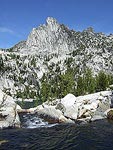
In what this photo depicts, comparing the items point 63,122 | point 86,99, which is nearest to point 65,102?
point 86,99

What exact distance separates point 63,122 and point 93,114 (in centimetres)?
1236

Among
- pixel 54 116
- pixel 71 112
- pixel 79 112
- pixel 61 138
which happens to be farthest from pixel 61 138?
pixel 71 112

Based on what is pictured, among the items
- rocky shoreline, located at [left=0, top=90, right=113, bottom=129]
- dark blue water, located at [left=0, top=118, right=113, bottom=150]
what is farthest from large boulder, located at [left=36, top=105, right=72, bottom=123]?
dark blue water, located at [left=0, top=118, right=113, bottom=150]

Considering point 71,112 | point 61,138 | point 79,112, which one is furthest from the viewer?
point 71,112

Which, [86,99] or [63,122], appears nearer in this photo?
[63,122]

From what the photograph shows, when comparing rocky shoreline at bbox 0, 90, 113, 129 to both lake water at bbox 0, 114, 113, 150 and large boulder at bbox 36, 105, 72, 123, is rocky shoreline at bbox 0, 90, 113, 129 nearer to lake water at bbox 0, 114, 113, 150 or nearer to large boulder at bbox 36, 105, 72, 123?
large boulder at bbox 36, 105, 72, 123

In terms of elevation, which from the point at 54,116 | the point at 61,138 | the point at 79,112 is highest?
the point at 79,112

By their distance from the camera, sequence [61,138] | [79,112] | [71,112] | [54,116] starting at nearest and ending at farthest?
[61,138]
[54,116]
[79,112]
[71,112]

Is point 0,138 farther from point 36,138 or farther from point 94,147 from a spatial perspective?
point 94,147

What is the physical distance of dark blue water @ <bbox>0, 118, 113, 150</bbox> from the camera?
48312mm

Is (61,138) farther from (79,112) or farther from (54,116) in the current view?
(79,112)

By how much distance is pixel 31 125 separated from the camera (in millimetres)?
76250

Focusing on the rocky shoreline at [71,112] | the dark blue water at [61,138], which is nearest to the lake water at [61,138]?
the dark blue water at [61,138]

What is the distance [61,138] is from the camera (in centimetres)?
5559
